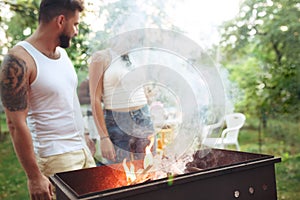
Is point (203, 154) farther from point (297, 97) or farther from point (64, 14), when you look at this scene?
point (297, 97)

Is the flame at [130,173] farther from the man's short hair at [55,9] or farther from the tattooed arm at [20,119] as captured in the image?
the man's short hair at [55,9]

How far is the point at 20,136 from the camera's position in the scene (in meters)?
1.41

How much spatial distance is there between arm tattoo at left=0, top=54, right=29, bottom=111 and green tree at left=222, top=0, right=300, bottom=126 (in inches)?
130

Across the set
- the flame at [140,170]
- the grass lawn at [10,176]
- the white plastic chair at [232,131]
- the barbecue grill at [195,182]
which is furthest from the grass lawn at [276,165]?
the flame at [140,170]

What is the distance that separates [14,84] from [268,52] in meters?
4.02

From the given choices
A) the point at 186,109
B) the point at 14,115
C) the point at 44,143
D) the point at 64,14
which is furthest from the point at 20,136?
the point at 186,109

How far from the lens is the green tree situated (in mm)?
3825

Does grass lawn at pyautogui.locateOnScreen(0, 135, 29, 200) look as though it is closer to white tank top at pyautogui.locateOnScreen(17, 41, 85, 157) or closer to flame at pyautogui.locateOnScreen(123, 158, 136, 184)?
white tank top at pyautogui.locateOnScreen(17, 41, 85, 157)

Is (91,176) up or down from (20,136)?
down

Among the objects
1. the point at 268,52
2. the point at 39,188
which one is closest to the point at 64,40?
the point at 39,188

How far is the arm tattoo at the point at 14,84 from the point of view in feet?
4.66

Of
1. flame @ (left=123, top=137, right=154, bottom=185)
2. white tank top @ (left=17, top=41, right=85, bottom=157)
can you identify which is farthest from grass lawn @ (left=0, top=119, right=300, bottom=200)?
white tank top @ (left=17, top=41, right=85, bottom=157)

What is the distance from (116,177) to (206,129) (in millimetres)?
628

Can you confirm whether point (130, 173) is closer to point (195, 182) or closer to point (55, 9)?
point (195, 182)
